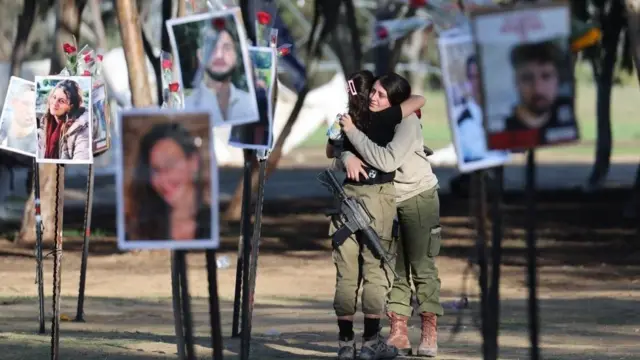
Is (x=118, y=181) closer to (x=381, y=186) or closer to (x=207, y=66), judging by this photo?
(x=207, y=66)

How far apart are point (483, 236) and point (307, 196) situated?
80.1 feet

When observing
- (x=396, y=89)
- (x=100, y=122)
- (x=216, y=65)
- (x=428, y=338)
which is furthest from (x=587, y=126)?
(x=216, y=65)

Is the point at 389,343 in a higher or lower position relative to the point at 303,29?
lower

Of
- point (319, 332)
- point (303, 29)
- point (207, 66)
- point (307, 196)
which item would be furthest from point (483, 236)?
point (303, 29)

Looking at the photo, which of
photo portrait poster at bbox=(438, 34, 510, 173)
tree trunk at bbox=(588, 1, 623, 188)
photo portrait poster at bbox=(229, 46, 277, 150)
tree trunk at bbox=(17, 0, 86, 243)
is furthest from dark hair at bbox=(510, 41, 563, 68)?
tree trunk at bbox=(588, 1, 623, 188)

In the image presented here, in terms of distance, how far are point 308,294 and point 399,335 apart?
5.99m

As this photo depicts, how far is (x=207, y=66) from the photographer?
7.43 metres

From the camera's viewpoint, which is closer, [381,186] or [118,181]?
[118,181]

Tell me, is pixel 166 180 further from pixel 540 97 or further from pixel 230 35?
pixel 540 97

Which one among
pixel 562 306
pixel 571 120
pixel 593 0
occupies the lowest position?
pixel 562 306

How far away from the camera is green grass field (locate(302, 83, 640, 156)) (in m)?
52.6

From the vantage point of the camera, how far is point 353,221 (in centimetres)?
906

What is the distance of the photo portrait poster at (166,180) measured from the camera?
6.04 metres

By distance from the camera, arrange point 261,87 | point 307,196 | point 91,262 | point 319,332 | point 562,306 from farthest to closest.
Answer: point 307,196 < point 91,262 < point 562,306 < point 319,332 < point 261,87
